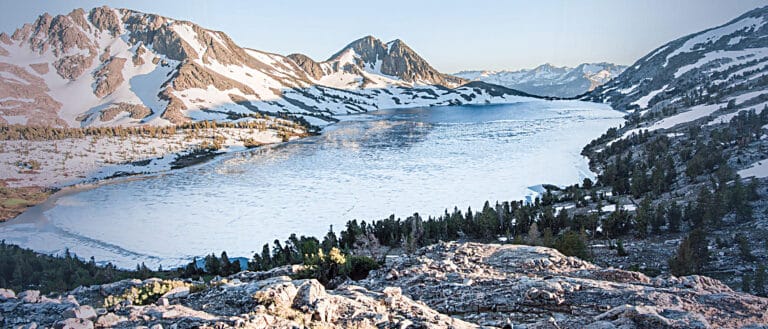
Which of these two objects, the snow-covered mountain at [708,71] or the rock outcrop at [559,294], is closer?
the rock outcrop at [559,294]

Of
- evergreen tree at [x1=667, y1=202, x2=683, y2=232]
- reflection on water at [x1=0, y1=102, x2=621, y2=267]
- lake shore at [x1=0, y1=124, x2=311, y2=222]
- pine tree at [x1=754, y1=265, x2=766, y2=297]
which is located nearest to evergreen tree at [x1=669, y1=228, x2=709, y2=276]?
pine tree at [x1=754, y1=265, x2=766, y2=297]

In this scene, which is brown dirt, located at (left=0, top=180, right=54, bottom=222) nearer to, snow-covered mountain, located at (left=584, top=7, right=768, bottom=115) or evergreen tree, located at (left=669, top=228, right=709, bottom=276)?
evergreen tree, located at (left=669, top=228, right=709, bottom=276)

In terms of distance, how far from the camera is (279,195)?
39281mm

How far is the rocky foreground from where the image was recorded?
21.6ft

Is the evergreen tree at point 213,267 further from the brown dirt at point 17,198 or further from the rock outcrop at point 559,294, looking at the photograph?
the brown dirt at point 17,198

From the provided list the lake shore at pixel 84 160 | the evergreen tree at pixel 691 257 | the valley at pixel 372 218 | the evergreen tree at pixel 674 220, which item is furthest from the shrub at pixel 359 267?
the lake shore at pixel 84 160

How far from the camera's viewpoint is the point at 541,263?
39.7 ft

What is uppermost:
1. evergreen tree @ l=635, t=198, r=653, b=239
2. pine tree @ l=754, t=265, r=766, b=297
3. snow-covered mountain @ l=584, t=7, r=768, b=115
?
snow-covered mountain @ l=584, t=7, r=768, b=115

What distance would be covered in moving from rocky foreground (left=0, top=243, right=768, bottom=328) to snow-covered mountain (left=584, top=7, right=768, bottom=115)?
56.6m

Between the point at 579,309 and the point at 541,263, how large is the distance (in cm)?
384

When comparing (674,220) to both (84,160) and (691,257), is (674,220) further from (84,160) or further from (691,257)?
(84,160)

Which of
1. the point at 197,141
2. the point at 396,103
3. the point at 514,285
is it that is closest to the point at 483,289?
the point at 514,285

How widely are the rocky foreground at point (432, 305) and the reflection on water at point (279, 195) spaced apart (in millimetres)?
17899

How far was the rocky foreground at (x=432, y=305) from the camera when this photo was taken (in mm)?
6570
